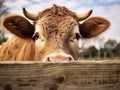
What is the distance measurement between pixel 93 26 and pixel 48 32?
1.17 m

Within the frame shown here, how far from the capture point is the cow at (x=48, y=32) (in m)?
4.56

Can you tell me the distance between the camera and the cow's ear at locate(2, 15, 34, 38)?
16.8 ft

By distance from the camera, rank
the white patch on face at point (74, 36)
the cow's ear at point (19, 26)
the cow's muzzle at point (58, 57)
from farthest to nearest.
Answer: the cow's ear at point (19, 26) < the white patch on face at point (74, 36) < the cow's muzzle at point (58, 57)

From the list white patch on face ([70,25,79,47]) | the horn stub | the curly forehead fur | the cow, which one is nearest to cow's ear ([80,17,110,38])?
the cow

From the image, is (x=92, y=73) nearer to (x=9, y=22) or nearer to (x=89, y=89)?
(x=89, y=89)

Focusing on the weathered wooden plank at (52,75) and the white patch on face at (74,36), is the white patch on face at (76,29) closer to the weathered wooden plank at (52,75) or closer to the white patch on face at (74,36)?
the white patch on face at (74,36)

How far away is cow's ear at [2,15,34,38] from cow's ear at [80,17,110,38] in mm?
924

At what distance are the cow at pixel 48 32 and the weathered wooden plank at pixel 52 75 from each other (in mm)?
1958

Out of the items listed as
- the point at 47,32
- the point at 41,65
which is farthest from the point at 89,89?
the point at 47,32

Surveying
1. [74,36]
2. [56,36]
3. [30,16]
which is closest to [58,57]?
[56,36]

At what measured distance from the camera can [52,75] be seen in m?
2.00

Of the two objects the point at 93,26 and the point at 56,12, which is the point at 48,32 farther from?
the point at 93,26

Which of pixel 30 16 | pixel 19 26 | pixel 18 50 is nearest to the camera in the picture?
pixel 19 26

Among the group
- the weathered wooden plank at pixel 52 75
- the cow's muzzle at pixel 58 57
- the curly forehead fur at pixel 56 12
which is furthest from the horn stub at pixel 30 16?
the weathered wooden plank at pixel 52 75
